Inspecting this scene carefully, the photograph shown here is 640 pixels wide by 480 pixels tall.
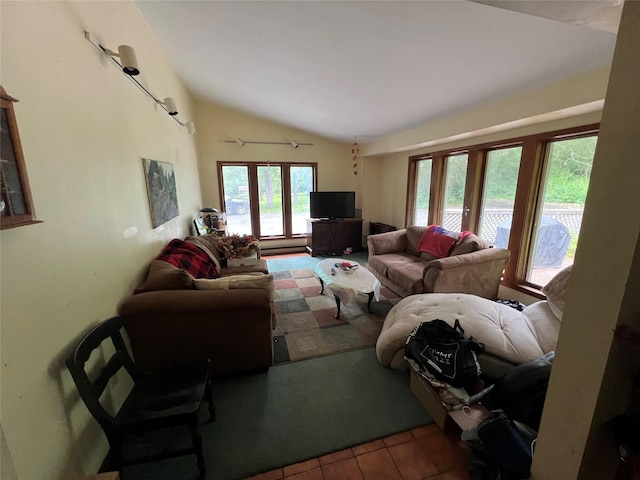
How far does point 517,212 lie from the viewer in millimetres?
2900

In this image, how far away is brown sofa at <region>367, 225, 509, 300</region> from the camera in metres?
2.78

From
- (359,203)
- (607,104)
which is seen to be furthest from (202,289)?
(359,203)

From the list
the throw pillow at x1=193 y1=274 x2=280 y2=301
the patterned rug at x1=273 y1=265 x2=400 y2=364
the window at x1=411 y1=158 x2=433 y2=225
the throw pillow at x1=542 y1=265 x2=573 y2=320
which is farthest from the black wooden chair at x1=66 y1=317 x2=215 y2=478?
the window at x1=411 y1=158 x2=433 y2=225

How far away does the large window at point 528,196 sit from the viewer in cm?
252

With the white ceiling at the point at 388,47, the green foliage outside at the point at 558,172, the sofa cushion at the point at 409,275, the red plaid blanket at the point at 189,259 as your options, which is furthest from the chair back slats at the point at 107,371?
the green foliage outside at the point at 558,172

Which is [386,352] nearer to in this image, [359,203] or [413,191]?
[413,191]

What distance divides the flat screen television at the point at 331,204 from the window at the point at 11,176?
4.38 m

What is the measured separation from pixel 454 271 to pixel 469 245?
539 mm

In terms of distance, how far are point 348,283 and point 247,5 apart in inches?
99.1

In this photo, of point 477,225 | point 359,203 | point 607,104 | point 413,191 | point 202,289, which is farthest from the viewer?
point 359,203

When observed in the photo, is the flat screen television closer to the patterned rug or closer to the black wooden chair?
the patterned rug

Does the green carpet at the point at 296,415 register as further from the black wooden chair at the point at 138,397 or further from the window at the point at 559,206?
the window at the point at 559,206

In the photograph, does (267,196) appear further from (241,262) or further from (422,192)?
(422,192)

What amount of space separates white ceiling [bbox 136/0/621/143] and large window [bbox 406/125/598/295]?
2.39ft
